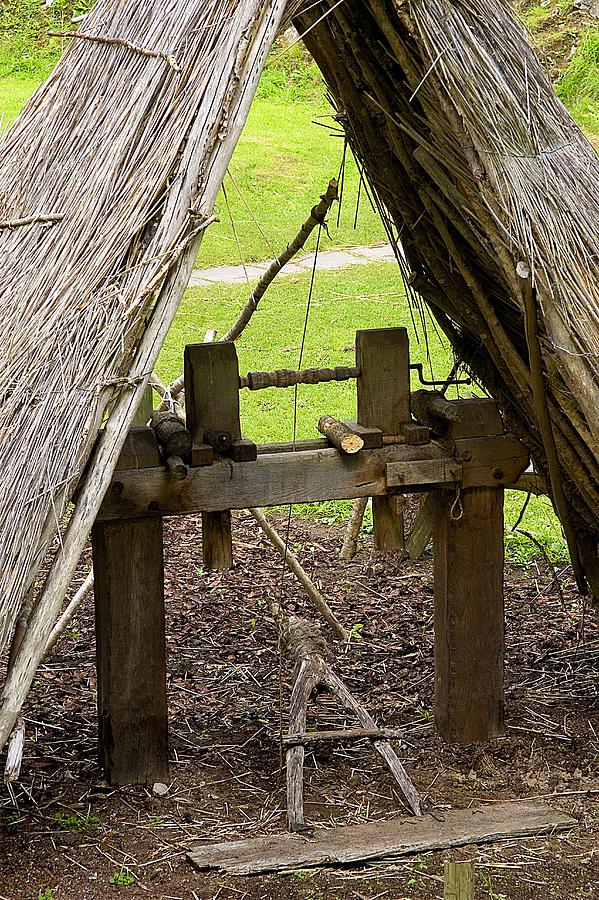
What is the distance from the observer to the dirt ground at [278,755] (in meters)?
3.03

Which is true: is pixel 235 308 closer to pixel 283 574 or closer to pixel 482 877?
pixel 283 574

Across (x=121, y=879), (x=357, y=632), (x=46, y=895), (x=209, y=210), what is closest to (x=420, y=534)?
(x=357, y=632)

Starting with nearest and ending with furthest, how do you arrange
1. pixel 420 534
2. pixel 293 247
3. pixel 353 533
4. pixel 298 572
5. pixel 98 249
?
pixel 98 249
pixel 293 247
pixel 298 572
pixel 420 534
pixel 353 533

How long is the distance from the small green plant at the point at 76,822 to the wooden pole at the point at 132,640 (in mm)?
199

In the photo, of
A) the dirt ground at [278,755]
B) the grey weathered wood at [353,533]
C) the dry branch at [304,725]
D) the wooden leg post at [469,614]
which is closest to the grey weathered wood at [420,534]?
the dirt ground at [278,755]

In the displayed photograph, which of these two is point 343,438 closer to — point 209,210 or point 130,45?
point 209,210

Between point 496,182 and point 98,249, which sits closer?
point 98,249

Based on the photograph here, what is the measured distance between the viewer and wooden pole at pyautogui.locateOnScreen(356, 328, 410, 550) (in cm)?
360

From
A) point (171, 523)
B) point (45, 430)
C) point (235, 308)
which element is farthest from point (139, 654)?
point (235, 308)

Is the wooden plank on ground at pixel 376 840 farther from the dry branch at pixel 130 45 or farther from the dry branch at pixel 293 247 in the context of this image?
the dry branch at pixel 130 45

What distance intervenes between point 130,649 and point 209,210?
141 centimetres

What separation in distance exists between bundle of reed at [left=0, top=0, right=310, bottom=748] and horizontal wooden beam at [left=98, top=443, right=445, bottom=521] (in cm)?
70

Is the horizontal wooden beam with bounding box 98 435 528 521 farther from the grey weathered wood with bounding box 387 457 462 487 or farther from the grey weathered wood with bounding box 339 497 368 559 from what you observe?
the grey weathered wood with bounding box 339 497 368 559

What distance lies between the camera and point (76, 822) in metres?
3.30
